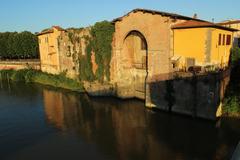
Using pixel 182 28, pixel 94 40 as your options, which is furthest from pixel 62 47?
pixel 182 28

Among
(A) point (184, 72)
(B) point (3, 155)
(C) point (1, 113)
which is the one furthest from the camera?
(C) point (1, 113)

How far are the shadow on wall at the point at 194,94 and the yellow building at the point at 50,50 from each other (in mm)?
23555

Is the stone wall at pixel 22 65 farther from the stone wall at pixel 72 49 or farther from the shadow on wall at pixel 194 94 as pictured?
the shadow on wall at pixel 194 94

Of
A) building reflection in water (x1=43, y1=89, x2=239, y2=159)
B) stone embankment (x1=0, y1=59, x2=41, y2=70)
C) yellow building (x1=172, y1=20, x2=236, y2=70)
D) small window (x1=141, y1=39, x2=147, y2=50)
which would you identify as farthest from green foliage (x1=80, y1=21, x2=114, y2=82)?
stone embankment (x1=0, y1=59, x2=41, y2=70)

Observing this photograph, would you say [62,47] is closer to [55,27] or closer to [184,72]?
[55,27]

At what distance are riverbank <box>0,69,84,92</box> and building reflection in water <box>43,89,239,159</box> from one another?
7450mm

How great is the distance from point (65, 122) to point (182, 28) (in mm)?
15532

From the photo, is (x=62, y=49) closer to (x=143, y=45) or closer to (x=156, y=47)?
(x=143, y=45)

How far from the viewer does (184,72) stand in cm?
2159

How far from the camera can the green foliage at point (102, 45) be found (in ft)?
97.3

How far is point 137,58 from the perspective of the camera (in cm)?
2923

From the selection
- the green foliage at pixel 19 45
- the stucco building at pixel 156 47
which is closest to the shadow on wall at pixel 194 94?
the stucco building at pixel 156 47

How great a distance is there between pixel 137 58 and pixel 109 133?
12856mm

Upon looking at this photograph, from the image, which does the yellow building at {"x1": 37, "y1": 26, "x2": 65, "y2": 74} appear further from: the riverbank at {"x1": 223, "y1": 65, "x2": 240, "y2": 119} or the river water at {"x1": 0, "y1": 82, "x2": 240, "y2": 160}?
the riverbank at {"x1": 223, "y1": 65, "x2": 240, "y2": 119}
